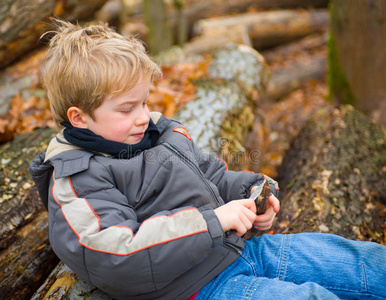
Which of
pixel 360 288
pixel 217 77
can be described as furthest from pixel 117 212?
pixel 217 77

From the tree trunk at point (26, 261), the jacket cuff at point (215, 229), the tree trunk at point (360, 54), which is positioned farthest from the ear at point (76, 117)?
the tree trunk at point (360, 54)

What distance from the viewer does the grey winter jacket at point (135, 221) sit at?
5.30 ft

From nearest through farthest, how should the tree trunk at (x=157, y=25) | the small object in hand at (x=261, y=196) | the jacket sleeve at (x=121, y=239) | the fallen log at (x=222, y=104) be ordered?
the jacket sleeve at (x=121, y=239) → the small object in hand at (x=261, y=196) → the fallen log at (x=222, y=104) → the tree trunk at (x=157, y=25)

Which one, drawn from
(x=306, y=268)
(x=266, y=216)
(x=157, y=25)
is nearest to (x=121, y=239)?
(x=266, y=216)

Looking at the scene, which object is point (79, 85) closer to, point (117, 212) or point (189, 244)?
point (117, 212)

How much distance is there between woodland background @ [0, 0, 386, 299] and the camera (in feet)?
8.53

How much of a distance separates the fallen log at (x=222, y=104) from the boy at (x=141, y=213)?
609 millimetres

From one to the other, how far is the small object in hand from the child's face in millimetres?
822

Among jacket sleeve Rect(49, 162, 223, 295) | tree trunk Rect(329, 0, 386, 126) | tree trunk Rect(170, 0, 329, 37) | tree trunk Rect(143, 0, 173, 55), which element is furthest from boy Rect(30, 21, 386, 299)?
tree trunk Rect(170, 0, 329, 37)

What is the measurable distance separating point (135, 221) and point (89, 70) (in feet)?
2.84

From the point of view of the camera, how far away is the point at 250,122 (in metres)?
4.04

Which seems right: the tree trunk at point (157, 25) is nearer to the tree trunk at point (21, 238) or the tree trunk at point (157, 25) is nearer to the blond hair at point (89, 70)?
the tree trunk at point (21, 238)

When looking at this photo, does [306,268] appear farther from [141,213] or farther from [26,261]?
[26,261]

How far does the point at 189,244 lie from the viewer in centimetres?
166
